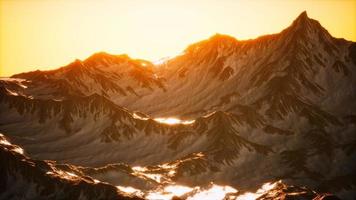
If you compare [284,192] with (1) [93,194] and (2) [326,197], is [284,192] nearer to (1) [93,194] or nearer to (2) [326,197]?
(2) [326,197]

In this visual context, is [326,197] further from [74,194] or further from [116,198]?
[74,194]

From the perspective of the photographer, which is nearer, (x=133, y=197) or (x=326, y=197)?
(x=326, y=197)

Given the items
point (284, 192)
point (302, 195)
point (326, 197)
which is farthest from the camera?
point (284, 192)

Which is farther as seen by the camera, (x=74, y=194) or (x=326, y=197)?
(x=74, y=194)

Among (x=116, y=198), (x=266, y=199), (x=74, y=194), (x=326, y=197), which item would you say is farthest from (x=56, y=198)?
(x=326, y=197)

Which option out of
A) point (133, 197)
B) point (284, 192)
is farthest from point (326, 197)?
point (133, 197)

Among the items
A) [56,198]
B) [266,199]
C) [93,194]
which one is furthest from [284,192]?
[56,198]

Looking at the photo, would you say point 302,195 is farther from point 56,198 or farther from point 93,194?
point 56,198

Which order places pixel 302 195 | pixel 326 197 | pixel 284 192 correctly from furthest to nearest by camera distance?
pixel 284 192 → pixel 302 195 → pixel 326 197
